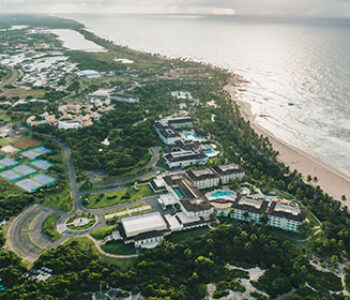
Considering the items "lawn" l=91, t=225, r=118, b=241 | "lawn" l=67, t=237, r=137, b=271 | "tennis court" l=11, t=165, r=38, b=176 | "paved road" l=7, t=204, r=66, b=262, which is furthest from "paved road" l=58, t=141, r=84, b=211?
"lawn" l=67, t=237, r=137, b=271

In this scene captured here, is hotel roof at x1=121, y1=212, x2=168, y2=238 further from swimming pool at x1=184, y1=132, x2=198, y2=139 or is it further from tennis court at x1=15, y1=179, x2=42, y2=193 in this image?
swimming pool at x1=184, y1=132, x2=198, y2=139

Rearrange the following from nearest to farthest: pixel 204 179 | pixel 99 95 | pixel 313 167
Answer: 1. pixel 204 179
2. pixel 313 167
3. pixel 99 95

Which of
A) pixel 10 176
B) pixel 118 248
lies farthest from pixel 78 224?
pixel 10 176

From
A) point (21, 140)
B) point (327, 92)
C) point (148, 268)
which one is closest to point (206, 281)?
point (148, 268)

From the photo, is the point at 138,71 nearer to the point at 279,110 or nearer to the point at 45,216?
the point at 279,110

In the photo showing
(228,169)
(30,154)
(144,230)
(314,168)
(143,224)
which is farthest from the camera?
(30,154)

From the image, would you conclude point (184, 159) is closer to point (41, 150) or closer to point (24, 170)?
point (24, 170)

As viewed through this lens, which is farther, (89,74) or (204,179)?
(89,74)
